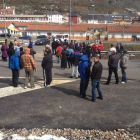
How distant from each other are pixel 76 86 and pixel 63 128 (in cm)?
335

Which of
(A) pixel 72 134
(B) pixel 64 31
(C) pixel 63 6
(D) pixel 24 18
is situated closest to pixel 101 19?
(D) pixel 24 18

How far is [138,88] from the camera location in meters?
8.52

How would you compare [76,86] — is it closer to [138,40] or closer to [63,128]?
[63,128]

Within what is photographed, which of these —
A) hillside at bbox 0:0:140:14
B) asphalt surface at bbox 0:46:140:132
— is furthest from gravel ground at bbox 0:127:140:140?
hillside at bbox 0:0:140:14

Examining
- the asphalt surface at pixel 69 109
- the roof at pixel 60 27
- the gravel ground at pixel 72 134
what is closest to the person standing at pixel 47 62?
the asphalt surface at pixel 69 109

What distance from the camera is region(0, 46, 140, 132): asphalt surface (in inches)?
224

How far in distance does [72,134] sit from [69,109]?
1396mm

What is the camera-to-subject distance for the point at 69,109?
6.50 meters

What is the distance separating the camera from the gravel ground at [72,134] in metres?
5.05

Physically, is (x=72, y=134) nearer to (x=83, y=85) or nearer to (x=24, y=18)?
(x=83, y=85)

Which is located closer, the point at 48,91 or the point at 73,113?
the point at 73,113

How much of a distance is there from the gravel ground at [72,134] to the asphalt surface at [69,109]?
218mm

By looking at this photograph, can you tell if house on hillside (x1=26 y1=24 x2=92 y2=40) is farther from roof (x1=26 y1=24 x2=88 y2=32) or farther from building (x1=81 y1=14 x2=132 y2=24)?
building (x1=81 y1=14 x2=132 y2=24)

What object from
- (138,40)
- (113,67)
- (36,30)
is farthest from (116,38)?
(113,67)
